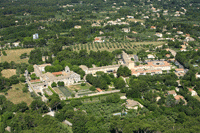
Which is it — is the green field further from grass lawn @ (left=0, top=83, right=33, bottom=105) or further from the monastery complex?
the monastery complex

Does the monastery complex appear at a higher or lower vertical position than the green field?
higher

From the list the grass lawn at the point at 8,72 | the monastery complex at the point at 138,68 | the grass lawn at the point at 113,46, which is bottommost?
the grass lawn at the point at 113,46

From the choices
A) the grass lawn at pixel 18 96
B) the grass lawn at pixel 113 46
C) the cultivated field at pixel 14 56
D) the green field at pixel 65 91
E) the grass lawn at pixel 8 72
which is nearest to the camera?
the grass lawn at pixel 18 96

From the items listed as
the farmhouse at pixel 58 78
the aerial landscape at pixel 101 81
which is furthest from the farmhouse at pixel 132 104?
the farmhouse at pixel 58 78

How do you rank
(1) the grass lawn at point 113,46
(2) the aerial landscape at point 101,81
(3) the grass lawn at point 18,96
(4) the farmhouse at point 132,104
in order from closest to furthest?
(2) the aerial landscape at point 101,81
(4) the farmhouse at point 132,104
(3) the grass lawn at point 18,96
(1) the grass lawn at point 113,46

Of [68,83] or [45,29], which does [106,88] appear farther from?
[45,29]

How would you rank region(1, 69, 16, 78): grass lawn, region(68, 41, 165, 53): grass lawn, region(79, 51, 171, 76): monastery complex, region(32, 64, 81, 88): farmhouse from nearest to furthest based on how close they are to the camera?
region(32, 64, 81, 88): farmhouse < region(79, 51, 171, 76): monastery complex < region(1, 69, 16, 78): grass lawn < region(68, 41, 165, 53): grass lawn

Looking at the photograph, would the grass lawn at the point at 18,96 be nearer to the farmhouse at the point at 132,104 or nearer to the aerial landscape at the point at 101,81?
the aerial landscape at the point at 101,81

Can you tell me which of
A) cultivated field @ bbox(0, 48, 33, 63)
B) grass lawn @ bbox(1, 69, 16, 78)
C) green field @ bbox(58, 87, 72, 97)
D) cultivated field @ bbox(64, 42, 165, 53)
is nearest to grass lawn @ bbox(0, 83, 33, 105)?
green field @ bbox(58, 87, 72, 97)

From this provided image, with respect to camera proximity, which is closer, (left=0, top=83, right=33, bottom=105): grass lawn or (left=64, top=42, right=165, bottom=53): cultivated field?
(left=0, top=83, right=33, bottom=105): grass lawn

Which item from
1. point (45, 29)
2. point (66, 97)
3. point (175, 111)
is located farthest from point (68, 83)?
point (45, 29)

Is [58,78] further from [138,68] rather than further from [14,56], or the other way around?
[14,56]
